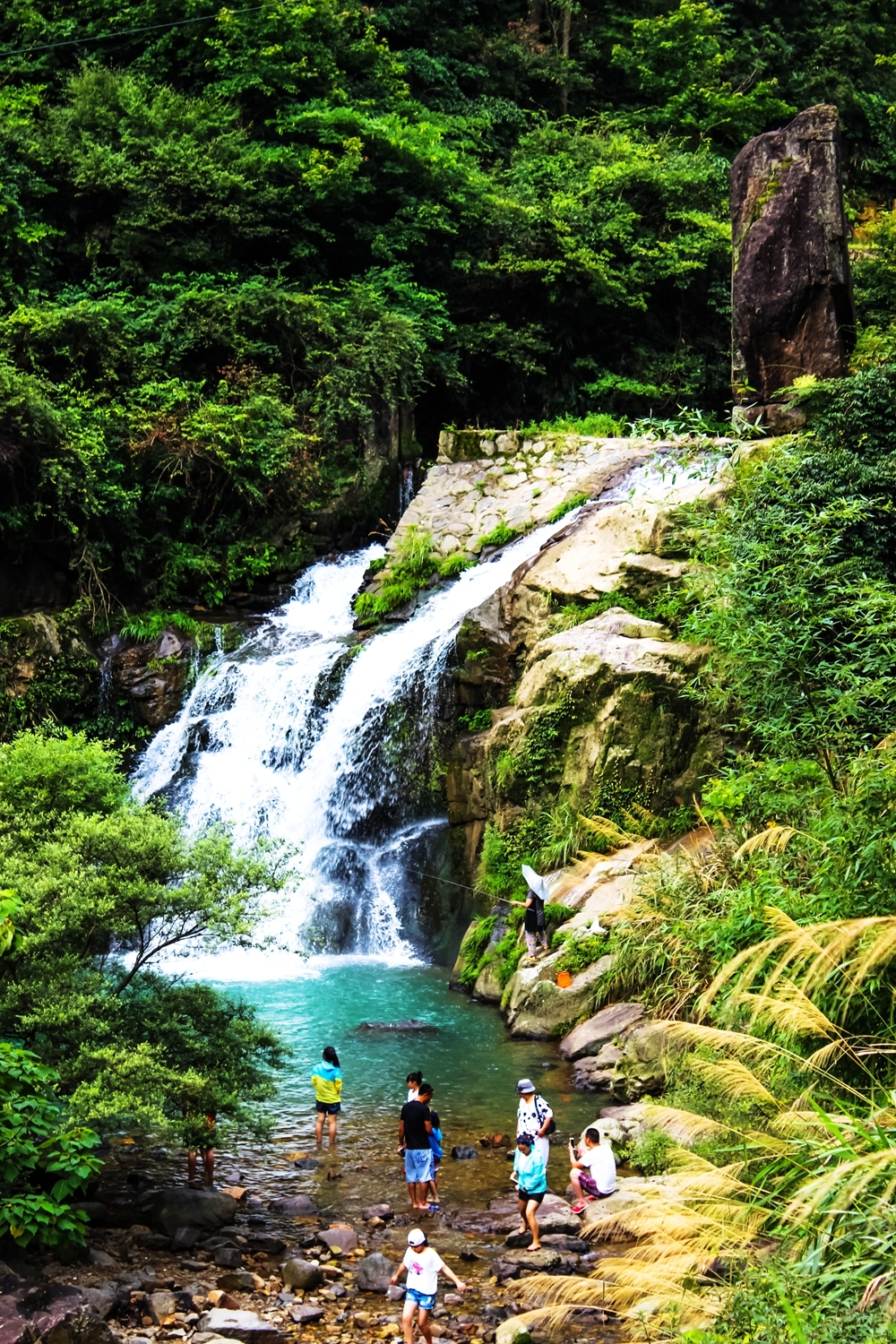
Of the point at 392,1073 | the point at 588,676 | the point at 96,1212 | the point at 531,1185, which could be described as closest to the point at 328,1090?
the point at 392,1073

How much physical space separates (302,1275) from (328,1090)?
231cm

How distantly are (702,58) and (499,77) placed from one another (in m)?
5.35

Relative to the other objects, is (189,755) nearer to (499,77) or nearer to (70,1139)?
(70,1139)

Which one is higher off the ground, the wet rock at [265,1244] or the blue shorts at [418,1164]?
the blue shorts at [418,1164]

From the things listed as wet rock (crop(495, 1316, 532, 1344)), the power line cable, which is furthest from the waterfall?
the power line cable

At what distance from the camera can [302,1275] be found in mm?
7824

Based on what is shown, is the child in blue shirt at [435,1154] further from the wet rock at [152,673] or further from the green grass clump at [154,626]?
the green grass clump at [154,626]

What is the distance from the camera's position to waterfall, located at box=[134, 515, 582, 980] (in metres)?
16.2

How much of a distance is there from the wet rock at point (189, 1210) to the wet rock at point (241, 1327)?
4.27ft

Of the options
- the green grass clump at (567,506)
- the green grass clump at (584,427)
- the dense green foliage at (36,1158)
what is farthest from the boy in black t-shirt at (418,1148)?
the green grass clump at (584,427)

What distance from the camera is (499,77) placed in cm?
3109

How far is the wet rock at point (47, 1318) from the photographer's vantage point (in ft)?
21.1

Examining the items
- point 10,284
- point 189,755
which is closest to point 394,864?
point 189,755

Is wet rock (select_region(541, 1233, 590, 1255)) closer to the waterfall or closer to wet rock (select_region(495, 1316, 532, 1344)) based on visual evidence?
wet rock (select_region(495, 1316, 532, 1344))
